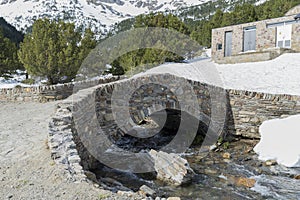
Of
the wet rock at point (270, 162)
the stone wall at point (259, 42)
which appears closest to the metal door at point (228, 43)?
the stone wall at point (259, 42)

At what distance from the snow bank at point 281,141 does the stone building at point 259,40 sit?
503 inches

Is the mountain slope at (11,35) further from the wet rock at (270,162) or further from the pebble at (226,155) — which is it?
the wet rock at (270,162)

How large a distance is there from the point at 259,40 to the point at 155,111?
54.0ft

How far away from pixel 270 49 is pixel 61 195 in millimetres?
21918

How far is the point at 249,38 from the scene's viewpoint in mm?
24047

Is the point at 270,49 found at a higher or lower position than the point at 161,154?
higher

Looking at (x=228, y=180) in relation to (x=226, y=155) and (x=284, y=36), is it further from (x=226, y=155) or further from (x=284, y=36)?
(x=284, y=36)

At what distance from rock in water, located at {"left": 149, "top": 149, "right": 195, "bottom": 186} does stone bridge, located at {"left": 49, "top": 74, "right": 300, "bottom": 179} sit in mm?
1531

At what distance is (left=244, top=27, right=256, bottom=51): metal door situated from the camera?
23781 millimetres

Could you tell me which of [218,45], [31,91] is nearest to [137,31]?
[218,45]

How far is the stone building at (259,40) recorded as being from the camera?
2214 cm

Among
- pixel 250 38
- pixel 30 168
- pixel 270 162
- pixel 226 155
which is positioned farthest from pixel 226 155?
pixel 250 38

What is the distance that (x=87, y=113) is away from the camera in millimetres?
7609

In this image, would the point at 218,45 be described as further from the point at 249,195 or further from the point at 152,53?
the point at 249,195
